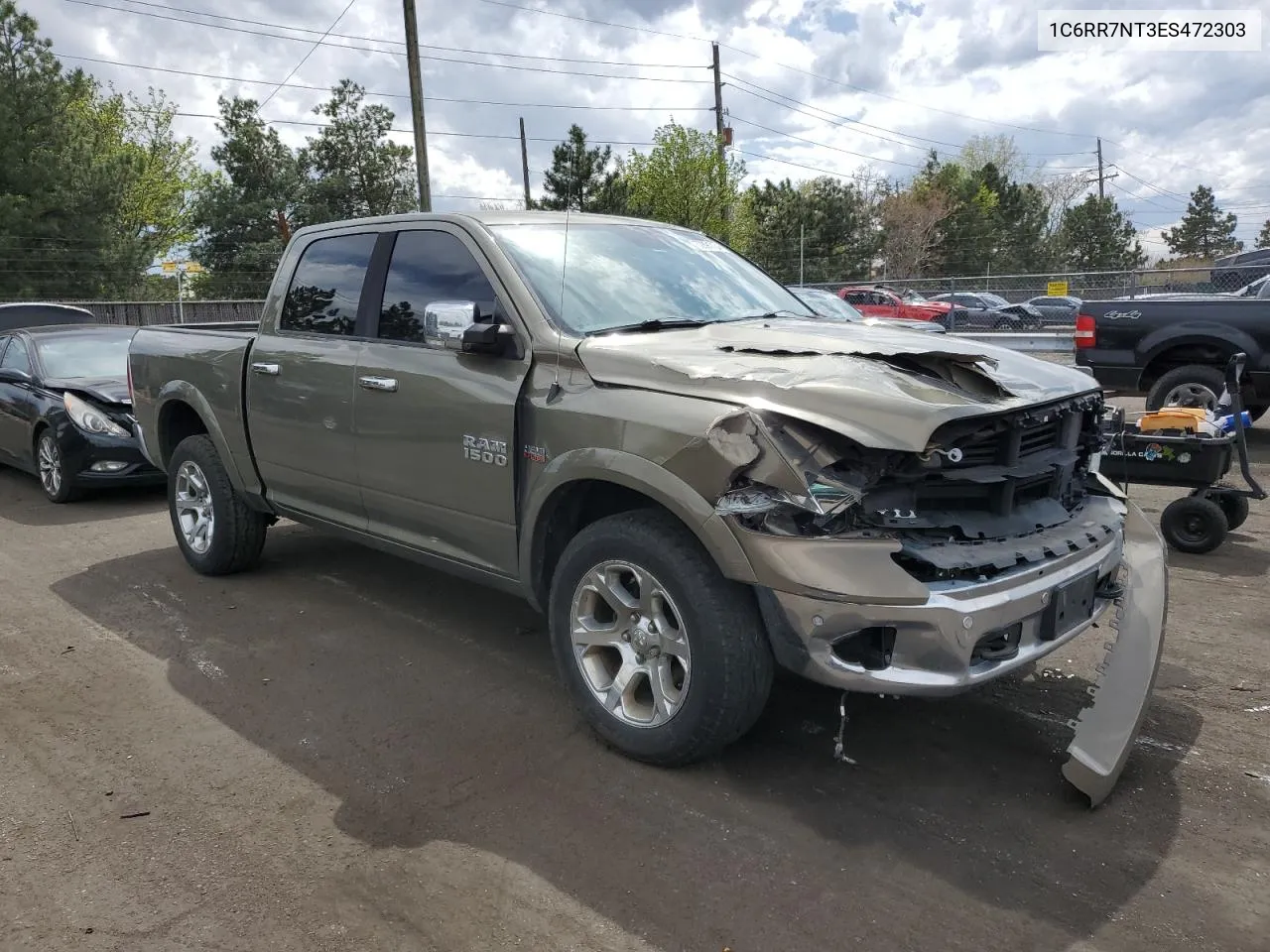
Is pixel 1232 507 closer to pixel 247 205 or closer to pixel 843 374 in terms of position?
pixel 843 374

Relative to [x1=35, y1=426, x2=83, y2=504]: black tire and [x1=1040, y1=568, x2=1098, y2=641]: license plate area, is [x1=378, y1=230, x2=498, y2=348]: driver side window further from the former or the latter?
[x1=35, y1=426, x2=83, y2=504]: black tire

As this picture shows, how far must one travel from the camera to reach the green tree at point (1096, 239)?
56344mm

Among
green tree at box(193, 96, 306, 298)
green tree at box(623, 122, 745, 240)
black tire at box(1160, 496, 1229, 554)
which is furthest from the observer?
green tree at box(193, 96, 306, 298)

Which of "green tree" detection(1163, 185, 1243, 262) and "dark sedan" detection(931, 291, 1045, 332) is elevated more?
"green tree" detection(1163, 185, 1243, 262)

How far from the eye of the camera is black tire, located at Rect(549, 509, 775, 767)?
3.03 meters

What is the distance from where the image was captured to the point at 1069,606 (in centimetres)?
314

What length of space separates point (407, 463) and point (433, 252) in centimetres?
96

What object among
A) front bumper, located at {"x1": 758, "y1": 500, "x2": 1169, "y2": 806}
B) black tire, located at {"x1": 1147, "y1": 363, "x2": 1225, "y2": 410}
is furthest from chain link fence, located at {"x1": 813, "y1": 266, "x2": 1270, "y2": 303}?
front bumper, located at {"x1": 758, "y1": 500, "x2": 1169, "y2": 806}

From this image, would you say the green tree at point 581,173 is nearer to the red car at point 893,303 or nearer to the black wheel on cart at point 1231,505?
the red car at point 893,303

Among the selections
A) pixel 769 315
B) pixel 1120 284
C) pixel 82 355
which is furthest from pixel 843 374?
pixel 1120 284

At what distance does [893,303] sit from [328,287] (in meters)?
25.6

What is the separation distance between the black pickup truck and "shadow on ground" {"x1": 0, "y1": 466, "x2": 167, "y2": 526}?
360 inches

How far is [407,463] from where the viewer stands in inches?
166

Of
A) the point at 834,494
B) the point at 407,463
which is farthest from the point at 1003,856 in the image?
the point at 407,463
